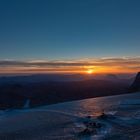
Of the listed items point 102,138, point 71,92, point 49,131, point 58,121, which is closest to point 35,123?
point 58,121

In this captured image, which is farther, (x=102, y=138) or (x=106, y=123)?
(x=106, y=123)

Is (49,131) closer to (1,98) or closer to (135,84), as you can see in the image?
(1,98)

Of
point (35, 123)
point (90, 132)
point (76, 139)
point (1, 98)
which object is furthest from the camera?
point (1, 98)

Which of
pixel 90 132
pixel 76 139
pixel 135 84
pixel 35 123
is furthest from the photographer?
pixel 135 84

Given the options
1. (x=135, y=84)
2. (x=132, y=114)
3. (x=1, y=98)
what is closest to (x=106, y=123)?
(x=132, y=114)

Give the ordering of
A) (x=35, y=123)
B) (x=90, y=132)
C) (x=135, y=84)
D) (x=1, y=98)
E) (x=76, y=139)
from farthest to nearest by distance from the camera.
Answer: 1. (x=135, y=84)
2. (x=1, y=98)
3. (x=35, y=123)
4. (x=90, y=132)
5. (x=76, y=139)

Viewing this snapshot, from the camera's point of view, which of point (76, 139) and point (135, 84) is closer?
point (76, 139)

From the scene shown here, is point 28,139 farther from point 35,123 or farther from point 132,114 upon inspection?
point 132,114

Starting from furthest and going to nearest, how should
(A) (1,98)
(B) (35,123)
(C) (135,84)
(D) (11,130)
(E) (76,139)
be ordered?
(C) (135,84)
(A) (1,98)
(B) (35,123)
(D) (11,130)
(E) (76,139)
